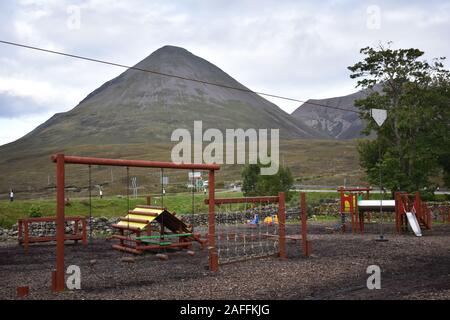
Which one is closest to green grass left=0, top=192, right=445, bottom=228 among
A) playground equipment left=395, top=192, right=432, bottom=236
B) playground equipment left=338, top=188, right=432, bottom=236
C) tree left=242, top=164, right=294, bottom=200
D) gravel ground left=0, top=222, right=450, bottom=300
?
tree left=242, top=164, right=294, bottom=200

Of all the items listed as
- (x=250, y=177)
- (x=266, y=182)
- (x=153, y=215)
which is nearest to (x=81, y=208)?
(x=266, y=182)

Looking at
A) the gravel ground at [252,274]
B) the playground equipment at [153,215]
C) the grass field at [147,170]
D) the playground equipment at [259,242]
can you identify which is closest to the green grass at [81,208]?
the playground equipment at [259,242]

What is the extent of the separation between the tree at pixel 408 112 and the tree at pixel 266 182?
6447 mm

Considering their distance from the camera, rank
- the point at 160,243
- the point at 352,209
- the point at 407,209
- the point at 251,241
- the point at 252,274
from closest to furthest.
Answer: the point at 252,274 → the point at 160,243 → the point at 251,241 → the point at 407,209 → the point at 352,209

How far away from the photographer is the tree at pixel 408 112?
33.7 metres

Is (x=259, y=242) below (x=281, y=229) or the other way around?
below

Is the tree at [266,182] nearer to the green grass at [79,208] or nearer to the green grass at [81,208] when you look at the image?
the green grass at [81,208]

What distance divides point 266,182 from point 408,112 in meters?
11.1

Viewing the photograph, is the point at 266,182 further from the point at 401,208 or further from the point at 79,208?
the point at 401,208

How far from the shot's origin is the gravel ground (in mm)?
8859

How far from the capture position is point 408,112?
1307 inches

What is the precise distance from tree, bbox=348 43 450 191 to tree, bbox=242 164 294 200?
6.45 meters
